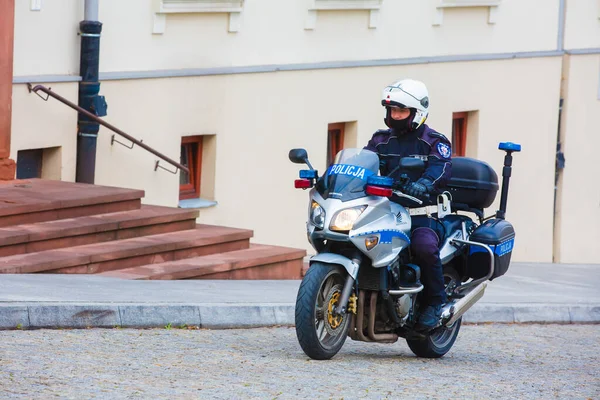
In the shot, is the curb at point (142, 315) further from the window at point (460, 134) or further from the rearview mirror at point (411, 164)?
the window at point (460, 134)

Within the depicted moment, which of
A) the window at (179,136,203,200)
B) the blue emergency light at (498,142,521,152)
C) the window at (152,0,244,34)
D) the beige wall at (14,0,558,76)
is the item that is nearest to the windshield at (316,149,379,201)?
the blue emergency light at (498,142,521,152)

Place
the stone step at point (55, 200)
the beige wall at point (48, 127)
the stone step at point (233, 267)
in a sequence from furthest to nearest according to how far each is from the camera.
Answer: the beige wall at point (48, 127) → the stone step at point (233, 267) → the stone step at point (55, 200)

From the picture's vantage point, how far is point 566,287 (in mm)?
15680

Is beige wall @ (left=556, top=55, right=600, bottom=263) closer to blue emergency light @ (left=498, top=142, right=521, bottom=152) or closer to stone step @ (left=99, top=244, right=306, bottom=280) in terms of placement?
stone step @ (left=99, top=244, right=306, bottom=280)

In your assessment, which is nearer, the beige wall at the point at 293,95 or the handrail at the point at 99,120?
the handrail at the point at 99,120

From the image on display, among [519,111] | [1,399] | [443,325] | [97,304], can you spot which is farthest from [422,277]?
[519,111]

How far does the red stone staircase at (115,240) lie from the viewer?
11.2 meters

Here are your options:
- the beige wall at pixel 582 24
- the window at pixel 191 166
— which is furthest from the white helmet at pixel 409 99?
the beige wall at pixel 582 24

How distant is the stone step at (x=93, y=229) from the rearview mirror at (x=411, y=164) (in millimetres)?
3986

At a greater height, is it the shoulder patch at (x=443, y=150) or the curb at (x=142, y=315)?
the shoulder patch at (x=443, y=150)

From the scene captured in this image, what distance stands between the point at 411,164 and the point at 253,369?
4.76ft

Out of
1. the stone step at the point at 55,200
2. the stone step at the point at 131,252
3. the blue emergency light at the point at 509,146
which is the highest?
the blue emergency light at the point at 509,146

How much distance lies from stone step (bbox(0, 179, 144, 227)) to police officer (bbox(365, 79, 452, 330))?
12.4ft

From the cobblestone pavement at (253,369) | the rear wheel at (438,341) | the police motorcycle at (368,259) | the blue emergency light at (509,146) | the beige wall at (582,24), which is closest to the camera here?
the cobblestone pavement at (253,369)
